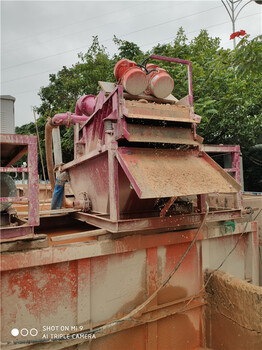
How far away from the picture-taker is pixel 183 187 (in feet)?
9.04

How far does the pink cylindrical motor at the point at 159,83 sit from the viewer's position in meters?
3.32

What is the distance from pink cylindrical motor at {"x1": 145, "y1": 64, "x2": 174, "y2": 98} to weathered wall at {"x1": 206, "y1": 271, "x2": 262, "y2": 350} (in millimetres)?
2658

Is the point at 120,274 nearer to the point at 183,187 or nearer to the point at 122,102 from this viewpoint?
the point at 183,187

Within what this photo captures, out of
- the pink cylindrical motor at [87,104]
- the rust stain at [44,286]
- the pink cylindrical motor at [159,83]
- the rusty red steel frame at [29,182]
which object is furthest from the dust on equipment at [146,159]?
the rusty red steel frame at [29,182]

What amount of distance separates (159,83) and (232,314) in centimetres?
321

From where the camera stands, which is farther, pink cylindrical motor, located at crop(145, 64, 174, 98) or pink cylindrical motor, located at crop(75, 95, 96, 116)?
pink cylindrical motor, located at crop(75, 95, 96, 116)

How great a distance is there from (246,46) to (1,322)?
4572 mm

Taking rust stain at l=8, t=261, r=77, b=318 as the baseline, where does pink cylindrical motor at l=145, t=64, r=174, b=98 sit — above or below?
above

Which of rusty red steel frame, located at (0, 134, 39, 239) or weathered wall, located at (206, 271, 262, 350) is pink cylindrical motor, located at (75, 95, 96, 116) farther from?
weathered wall, located at (206, 271, 262, 350)

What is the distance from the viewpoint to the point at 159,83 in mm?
3342

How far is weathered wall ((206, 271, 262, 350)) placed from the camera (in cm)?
317

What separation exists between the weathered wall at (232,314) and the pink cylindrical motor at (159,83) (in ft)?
8.72

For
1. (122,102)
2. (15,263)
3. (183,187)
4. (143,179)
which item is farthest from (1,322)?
(122,102)

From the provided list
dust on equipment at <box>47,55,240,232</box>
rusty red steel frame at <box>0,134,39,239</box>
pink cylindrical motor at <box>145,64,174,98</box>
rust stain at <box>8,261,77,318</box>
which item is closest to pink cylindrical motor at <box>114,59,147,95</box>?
dust on equipment at <box>47,55,240,232</box>
